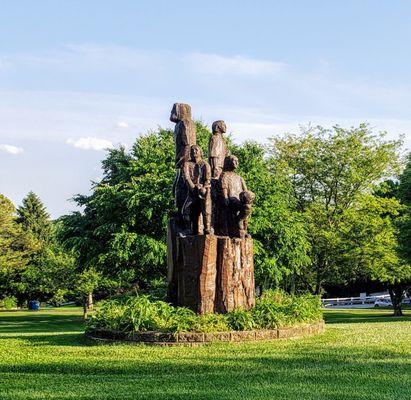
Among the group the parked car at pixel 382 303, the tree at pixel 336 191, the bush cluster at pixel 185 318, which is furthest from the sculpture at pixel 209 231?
the parked car at pixel 382 303

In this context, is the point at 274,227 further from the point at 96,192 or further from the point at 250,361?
the point at 250,361

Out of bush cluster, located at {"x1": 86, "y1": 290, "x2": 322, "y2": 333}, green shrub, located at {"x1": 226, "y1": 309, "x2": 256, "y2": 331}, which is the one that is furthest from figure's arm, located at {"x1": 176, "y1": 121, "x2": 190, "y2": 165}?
green shrub, located at {"x1": 226, "y1": 309, "x2": 256, "y2": 331}

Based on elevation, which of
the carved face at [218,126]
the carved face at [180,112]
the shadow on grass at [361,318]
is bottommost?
the shadow on grass at [361,318]

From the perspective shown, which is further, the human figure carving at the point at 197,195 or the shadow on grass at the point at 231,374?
the human figure carving at the point at 197,195

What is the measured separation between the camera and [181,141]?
50.6ft

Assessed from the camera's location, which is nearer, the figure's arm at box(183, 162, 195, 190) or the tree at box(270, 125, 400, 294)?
the figure's arm at box(183, 162, 195, 190)

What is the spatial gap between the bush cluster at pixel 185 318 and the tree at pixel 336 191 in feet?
58.5

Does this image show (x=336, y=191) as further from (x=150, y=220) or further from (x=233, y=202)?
(x=233, y=202)

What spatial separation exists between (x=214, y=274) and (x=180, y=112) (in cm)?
438

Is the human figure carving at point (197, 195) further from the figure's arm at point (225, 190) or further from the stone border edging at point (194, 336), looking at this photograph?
the stone border edging at point (194, 336)

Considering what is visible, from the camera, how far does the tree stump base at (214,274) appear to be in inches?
531

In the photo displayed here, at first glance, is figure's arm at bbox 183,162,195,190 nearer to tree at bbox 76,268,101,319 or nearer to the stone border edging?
the stone border edging

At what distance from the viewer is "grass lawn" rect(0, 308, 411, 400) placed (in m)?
7.73

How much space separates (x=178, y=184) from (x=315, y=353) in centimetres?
566
